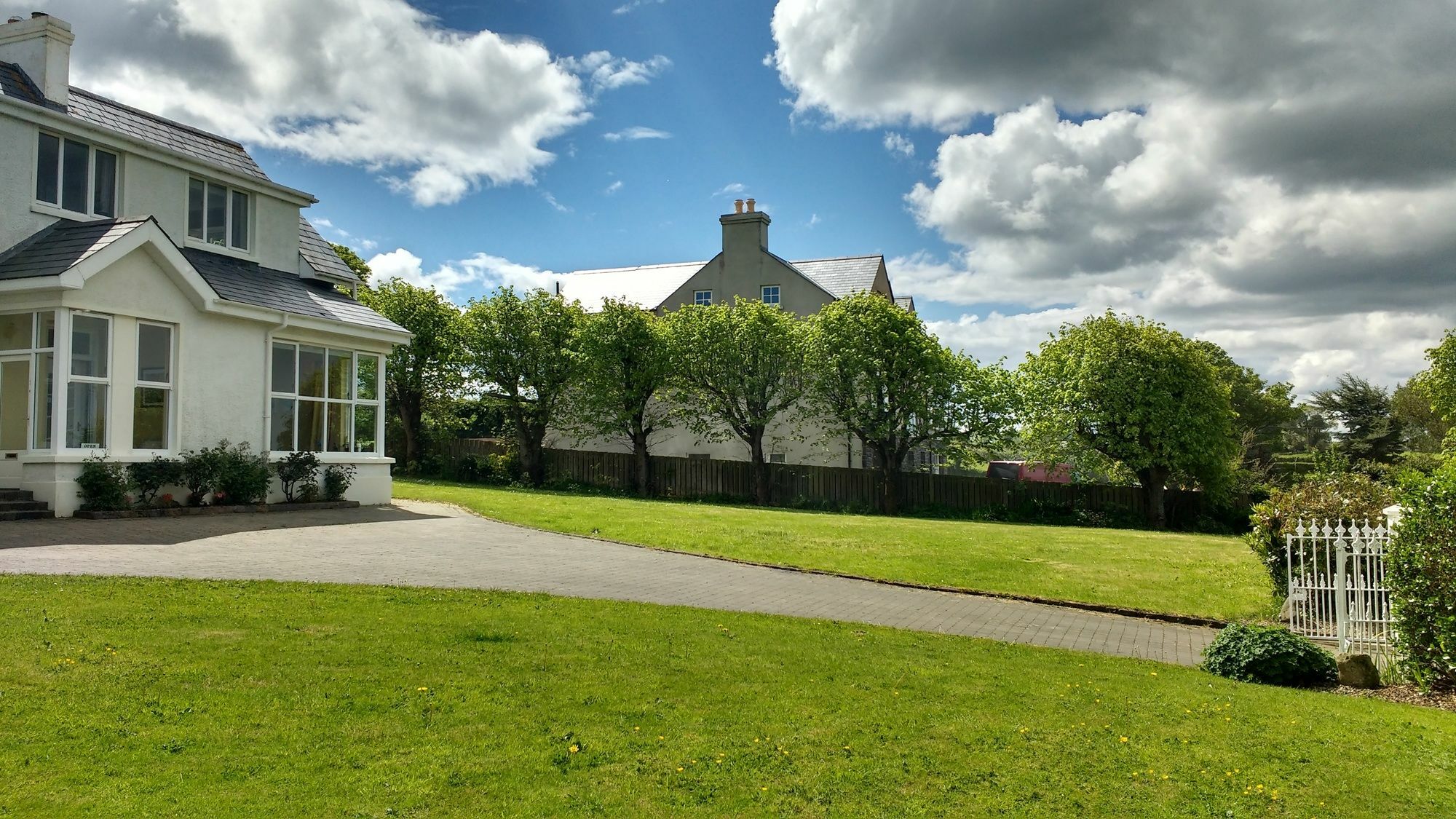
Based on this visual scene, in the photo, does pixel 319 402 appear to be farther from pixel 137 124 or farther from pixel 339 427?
pixel 137 124

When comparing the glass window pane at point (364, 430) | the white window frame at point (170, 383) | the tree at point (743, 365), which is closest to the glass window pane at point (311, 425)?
the glass window pane at point (364, 430)

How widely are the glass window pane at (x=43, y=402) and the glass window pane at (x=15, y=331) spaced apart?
46 centimetres

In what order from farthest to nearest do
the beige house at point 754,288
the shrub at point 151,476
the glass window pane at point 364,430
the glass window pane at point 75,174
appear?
the beige house at point 754,288 → the glass window pane at point 364,430 → the glass window pane at point 75,174 → the shrub at point 151,476

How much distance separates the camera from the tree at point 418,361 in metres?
38.2

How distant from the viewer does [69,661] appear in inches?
265

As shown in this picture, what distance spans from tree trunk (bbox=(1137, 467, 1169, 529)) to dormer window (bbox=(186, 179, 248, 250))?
30.8 m

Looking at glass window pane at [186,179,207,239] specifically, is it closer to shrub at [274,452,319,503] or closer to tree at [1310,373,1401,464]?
shrub at [274,452,319,503]

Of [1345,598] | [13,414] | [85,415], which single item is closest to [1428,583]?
[1345,598]

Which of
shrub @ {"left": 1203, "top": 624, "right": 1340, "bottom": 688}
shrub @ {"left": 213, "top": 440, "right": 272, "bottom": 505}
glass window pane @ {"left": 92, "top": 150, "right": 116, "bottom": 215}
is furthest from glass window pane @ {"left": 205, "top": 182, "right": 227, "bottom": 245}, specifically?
shrub @ {"left": 1203, "top": 624, "right": 1340, "bottom": 688}

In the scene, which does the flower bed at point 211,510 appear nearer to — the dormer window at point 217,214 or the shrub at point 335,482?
the shrub at point 335,482

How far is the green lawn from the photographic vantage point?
14727mm

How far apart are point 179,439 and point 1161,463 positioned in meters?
31.3

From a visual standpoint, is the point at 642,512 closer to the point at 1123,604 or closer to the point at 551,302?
the point at 1123,604

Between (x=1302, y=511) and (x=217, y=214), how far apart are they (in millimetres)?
22379
